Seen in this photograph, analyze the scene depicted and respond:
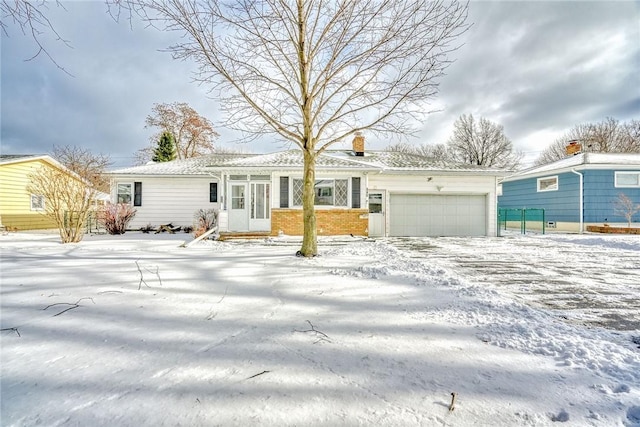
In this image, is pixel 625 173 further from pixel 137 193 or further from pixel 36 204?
pixel 36 204

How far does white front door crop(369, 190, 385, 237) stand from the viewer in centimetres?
1280

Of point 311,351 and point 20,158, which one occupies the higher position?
point 20,158

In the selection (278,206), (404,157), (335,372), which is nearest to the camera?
(335,372)

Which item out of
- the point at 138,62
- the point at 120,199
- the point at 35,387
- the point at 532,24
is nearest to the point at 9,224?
the point at 120,199

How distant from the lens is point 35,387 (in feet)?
5.71

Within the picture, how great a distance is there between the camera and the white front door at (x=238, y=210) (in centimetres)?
1246

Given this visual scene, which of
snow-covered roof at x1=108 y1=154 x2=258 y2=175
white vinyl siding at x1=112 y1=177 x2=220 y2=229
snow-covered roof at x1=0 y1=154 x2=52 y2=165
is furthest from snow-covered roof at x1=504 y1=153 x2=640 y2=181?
snow-covered roof at x1=0 y1=154 x2=52 y2=165

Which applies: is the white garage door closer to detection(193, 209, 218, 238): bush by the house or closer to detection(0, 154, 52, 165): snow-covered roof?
detection(193, 209, 218, 238): bush by the house

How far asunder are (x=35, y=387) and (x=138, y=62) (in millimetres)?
8561

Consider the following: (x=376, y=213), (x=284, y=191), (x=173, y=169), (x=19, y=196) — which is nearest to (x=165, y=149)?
(x=19, y=196)

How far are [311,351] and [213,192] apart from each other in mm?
13918

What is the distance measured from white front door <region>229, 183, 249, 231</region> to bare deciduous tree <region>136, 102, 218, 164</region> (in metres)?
15.6

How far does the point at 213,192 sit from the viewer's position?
48.7 feet

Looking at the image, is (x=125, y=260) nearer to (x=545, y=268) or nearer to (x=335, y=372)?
(x=335, y=372)
